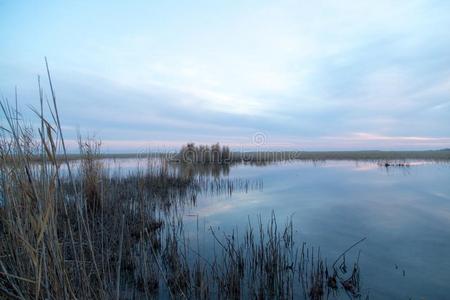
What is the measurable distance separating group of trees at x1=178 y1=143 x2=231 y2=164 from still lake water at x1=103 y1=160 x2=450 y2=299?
13.4 meters

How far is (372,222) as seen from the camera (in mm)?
5945

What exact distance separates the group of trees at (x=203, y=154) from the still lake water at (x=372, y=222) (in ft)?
44.0

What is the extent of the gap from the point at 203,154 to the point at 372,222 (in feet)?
61.2

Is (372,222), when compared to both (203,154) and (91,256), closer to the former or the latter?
(91,256)

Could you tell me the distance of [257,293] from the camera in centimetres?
299

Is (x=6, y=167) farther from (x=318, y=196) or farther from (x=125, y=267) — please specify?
→ (x=318, y=196)

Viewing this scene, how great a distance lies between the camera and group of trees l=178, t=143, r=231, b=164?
75.5 feet

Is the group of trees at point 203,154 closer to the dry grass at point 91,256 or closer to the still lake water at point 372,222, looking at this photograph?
the still lake water at point 372,222

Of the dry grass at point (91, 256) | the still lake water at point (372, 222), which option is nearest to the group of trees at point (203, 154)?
the still lake water at point (372, 222)

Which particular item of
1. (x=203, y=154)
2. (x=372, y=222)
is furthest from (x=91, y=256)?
(x=203, y=154)

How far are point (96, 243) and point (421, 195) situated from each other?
10603mm

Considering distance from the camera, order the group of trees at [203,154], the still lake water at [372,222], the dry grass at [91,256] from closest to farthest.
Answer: the dry grass at [91,256] < the still lake water at [372,222] < the group of trees at [203,154]

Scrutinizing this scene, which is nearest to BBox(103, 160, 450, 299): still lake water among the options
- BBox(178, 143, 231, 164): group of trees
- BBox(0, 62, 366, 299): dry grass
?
BBox(0, 62, 366, 299): dry grass

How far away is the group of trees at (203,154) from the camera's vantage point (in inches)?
906
